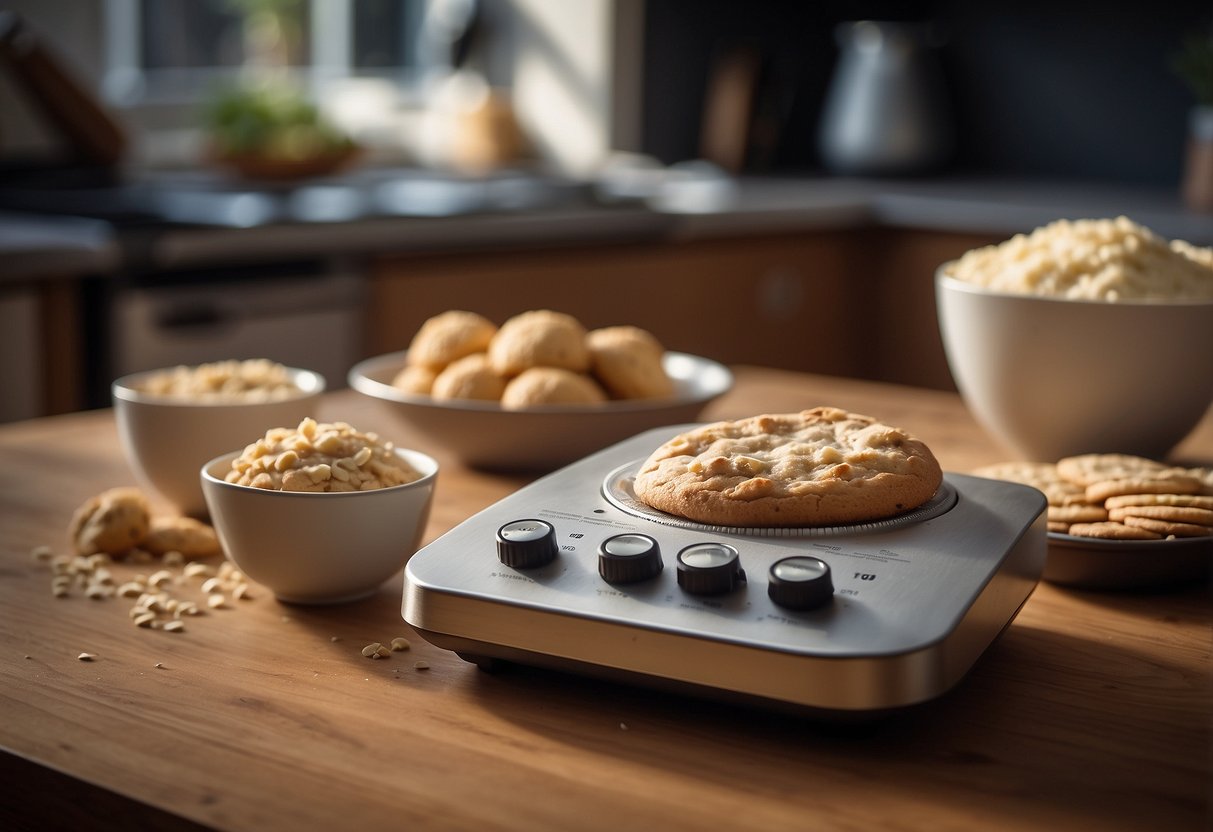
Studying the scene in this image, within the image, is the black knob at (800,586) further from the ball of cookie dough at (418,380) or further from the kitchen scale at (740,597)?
the ball of cookie dough at (418,380)

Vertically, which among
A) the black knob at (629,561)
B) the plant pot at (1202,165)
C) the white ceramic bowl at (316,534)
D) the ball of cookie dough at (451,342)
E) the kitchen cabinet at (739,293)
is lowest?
the kitchen cabinet at (739,293)

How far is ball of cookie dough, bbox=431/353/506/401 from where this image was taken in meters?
1.11

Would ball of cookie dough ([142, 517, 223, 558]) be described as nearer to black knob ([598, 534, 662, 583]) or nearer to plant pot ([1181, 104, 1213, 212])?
black knob ([598, 534, 662, 583])

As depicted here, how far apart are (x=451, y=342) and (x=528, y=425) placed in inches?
5.1

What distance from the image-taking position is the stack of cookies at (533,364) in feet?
3.63

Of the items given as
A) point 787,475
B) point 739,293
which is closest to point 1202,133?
point 739,293

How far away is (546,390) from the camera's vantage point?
1.10m

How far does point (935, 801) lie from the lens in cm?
59

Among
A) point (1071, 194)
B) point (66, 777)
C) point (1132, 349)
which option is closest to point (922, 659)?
point (66, 777)

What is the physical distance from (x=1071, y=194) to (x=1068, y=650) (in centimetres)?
277

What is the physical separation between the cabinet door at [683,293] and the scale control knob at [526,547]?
1724 mm

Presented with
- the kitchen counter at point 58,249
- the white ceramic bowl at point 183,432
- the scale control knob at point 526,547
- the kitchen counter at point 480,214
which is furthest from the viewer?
the kitchen counter at point 480,214

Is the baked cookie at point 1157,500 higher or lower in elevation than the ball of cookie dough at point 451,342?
lower

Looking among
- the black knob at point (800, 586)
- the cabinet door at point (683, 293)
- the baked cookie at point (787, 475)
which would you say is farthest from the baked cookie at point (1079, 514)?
the cabinet door at point (683, 293)
